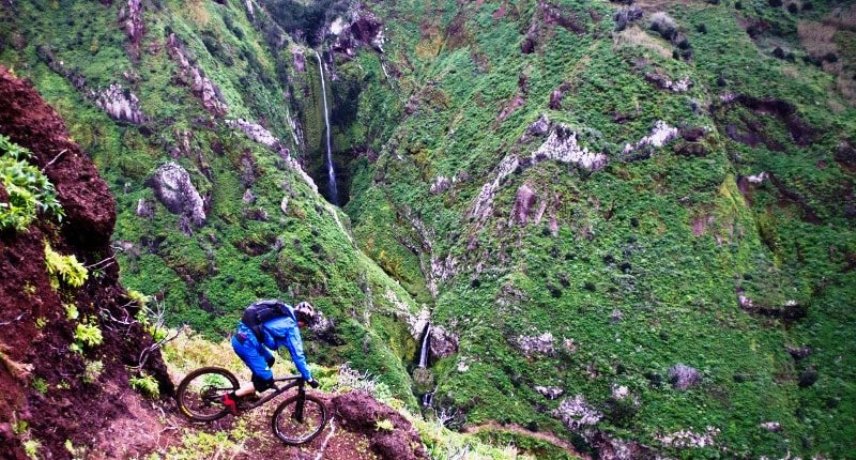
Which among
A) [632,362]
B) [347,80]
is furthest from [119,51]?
[632,362]

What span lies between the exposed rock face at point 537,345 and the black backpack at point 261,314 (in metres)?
45.9

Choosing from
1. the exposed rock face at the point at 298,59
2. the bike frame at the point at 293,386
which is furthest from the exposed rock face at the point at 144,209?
the bike frame at the point at 293,386

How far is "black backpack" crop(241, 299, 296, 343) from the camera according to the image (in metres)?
9.35

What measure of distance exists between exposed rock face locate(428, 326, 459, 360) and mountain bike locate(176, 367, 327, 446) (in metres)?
46.7

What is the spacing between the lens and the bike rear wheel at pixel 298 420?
9.73 m

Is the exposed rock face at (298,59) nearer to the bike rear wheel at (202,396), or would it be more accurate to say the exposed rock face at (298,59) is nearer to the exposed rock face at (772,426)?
the exposed rock face at (772,426)

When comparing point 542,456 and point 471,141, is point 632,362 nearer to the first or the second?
point 542,456

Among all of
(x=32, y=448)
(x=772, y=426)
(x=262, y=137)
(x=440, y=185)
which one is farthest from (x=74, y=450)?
(x=440, y=185)

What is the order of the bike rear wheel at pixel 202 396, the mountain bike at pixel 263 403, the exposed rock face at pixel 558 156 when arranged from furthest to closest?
1. the exposed rock face at pixel 558 156
2. the mountain bike at pixel 263 403
3. the bike rear wheel at pixel 202 396

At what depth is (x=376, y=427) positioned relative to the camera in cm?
1064

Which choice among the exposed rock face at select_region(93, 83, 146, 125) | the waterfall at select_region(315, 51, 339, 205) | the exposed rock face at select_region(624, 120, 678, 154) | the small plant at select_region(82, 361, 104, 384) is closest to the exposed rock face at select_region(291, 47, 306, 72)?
the waterfall at select_region(315, 51, 339, 205)

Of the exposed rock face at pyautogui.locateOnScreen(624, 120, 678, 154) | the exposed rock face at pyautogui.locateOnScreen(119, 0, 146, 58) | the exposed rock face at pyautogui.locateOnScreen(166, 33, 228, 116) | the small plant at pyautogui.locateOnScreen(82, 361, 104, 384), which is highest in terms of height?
the small plant at pyautogui.locateOnScreen(82, 361, 104, 384)

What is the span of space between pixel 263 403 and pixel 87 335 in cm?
315

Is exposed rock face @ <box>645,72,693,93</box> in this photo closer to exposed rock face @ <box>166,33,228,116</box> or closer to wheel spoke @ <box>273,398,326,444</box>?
exposed rock face @ <box>166,33,228,116</box>
